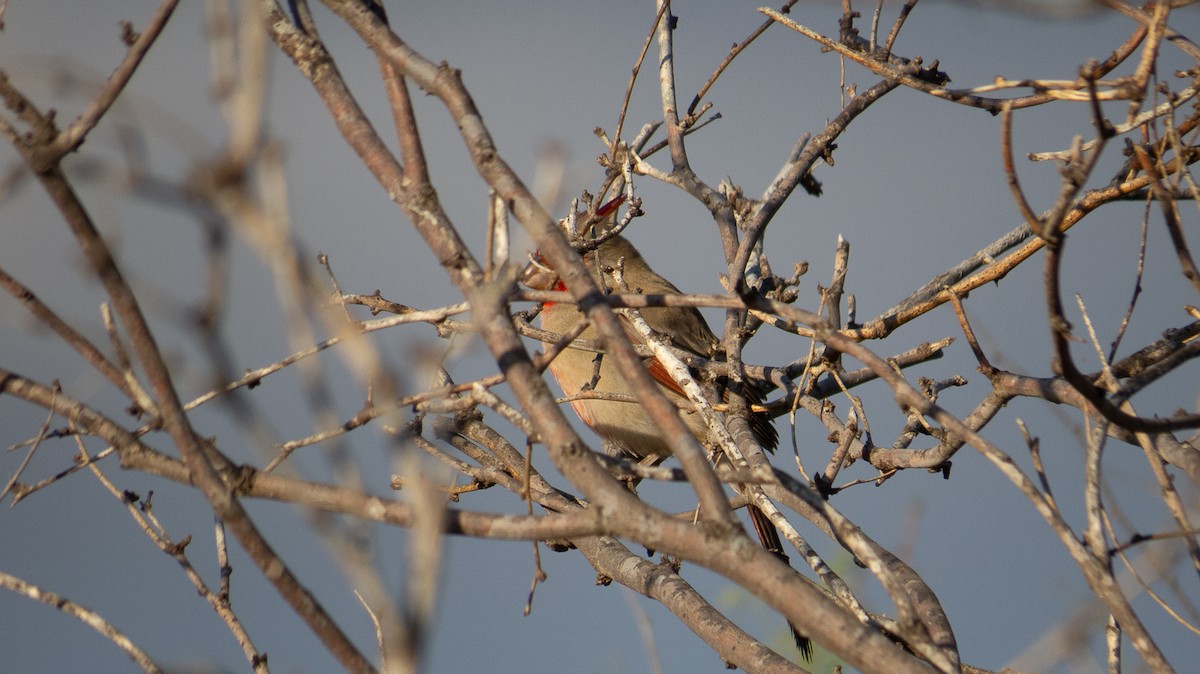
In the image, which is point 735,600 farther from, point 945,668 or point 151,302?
point 151,302

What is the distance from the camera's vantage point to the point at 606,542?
8.04ft

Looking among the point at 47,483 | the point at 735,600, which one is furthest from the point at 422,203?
the point at 735,600

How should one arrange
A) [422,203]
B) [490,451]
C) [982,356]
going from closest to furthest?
[422,203], [982,356], [490,451]

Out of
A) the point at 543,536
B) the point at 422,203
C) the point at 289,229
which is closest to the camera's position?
the point at 289,229

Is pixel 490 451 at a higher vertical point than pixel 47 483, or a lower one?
higher

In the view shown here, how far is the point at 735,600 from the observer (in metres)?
3.34

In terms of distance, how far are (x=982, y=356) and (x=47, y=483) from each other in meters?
1.47

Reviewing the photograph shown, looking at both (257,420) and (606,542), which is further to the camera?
(606,542)

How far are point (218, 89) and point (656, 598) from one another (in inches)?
63.1

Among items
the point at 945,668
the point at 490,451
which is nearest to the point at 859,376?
the point at 490,451

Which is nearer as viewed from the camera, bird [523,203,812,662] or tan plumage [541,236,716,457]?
bird [523,203,812,662]

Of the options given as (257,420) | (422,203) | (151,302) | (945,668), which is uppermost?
A: (422,203)

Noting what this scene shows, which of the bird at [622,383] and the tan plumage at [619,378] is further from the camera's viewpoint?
the tan plumage at [619,378]

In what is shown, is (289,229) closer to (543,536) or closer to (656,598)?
(543,536)
